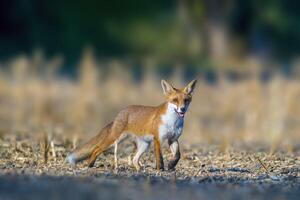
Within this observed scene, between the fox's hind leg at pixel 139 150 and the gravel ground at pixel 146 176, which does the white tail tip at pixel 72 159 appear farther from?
the fox's hind leg at pixel 139 150

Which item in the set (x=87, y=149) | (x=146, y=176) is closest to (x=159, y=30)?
(x=87, y=149)

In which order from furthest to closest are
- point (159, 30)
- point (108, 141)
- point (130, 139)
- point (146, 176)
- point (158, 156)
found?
point (159, 30) → point (130, 139) → point (108, 141) → point (158, 156) → point (146, 176)

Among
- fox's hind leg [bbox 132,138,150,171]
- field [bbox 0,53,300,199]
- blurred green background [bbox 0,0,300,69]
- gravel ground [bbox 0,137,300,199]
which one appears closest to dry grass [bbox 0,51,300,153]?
field [bbox 0,53,300,199]

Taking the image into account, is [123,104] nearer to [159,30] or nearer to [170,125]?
[170,125]

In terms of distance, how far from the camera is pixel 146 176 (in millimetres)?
9578

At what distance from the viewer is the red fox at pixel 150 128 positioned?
10.0 meters

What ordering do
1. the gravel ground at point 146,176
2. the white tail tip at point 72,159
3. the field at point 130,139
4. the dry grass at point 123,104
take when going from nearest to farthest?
the gravel ground at point 146,176 < the field at point 130,139 < the white tail tip at point 72,159 < the dry grass at point 123,104

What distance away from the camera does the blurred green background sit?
3238 cm

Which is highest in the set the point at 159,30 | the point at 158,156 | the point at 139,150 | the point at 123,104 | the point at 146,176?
the point at 159,30

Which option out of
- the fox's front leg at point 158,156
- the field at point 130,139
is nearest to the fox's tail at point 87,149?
the field at point 130,139

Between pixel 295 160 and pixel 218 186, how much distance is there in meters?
2.38

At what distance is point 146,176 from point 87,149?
1.20m

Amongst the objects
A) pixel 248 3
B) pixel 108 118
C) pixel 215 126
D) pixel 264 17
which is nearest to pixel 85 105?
pixel 108 118

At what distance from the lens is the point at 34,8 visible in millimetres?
36375
